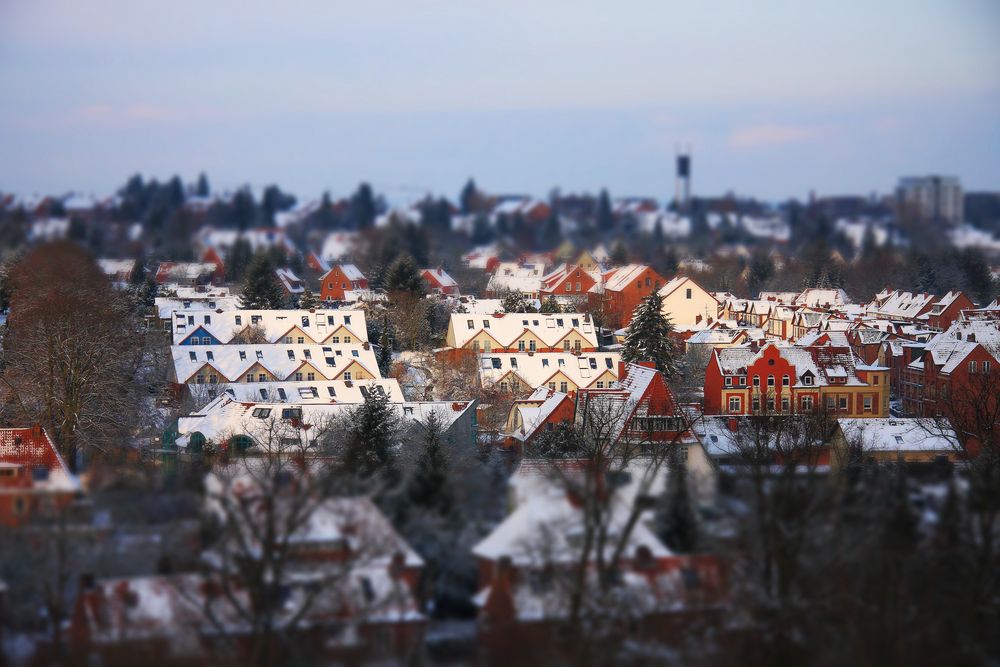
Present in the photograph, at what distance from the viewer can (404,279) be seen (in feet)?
88.4

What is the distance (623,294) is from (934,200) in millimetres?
30382

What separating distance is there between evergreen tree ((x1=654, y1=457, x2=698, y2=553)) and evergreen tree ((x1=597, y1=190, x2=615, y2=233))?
53054mm

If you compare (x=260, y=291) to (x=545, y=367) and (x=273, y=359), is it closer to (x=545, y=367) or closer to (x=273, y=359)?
(x=273, y=359)

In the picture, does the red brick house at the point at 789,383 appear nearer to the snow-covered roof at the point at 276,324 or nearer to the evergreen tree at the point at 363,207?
the snow-covered roof at the point at 276,324

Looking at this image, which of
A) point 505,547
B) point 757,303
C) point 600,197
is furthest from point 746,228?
point 505,547

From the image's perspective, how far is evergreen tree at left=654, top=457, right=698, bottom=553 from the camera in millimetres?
8164

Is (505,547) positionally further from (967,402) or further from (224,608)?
(967,402)

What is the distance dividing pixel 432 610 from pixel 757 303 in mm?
21831

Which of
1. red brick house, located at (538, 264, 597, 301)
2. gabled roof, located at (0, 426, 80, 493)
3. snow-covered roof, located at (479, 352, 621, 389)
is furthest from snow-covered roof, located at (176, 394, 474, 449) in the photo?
red brick house, located at (538, 264, 597, 301)

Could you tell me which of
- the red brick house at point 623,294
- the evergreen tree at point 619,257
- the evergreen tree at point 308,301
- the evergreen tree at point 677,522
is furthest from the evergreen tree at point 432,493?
the evergreen tree at point 619,257

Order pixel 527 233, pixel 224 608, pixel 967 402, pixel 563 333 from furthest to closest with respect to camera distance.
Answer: pixel 527 233 < pixel 563 333 < pixel 967 402 < pixel 224 608

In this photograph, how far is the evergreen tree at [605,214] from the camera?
62219mm

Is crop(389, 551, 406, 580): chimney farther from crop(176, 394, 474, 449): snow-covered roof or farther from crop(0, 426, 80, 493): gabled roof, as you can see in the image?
crop(176, 394, 474, 449): snow-covered roof

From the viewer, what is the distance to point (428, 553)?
810 centimetres
